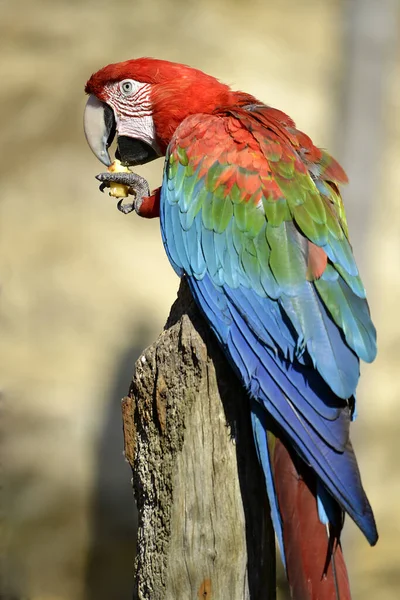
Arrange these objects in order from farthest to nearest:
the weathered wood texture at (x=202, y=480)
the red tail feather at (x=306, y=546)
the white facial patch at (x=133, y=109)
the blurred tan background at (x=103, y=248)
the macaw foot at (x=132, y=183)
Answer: the blurred tan background at (x=103, y=248) < the white facial patch at (x=133, y=109) < the macaw foot at (x=132, y=183) < the weathered wood texture at (x=202, y=480) < the red tail feather at (x=306, y=546)

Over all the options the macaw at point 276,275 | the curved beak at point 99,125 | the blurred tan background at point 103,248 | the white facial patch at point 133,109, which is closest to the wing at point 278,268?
Answer: the macaw at point 276,275

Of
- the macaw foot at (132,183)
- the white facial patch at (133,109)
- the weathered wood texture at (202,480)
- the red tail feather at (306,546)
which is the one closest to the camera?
the red tail feather at (306,546)

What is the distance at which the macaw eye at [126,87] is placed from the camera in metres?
2.22

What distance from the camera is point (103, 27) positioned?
9.62 ft

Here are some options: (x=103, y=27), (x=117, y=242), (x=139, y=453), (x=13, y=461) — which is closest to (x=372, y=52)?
(x=103, y=27)

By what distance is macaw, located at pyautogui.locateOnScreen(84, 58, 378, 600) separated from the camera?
1567 millimetres

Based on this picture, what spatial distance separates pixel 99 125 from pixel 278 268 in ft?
2.82

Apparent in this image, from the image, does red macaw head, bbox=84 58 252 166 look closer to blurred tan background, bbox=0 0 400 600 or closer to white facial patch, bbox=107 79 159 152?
white facial patch, bbox=107 79 159 152

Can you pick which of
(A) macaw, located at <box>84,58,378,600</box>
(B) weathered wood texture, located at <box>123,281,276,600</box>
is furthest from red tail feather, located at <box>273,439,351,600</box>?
(B) weathered wood texture, located at <box>123,281,276,600</box>

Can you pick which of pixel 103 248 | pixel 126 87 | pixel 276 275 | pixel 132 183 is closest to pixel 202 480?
pixel 276 275

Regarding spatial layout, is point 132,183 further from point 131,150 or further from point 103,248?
point 103,248

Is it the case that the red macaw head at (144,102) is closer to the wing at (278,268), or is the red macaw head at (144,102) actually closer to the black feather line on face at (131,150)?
the black feather line on face at (131,150)

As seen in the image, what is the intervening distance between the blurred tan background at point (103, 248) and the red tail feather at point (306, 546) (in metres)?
1.41

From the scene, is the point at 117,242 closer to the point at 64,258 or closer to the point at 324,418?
the point at 64,258
